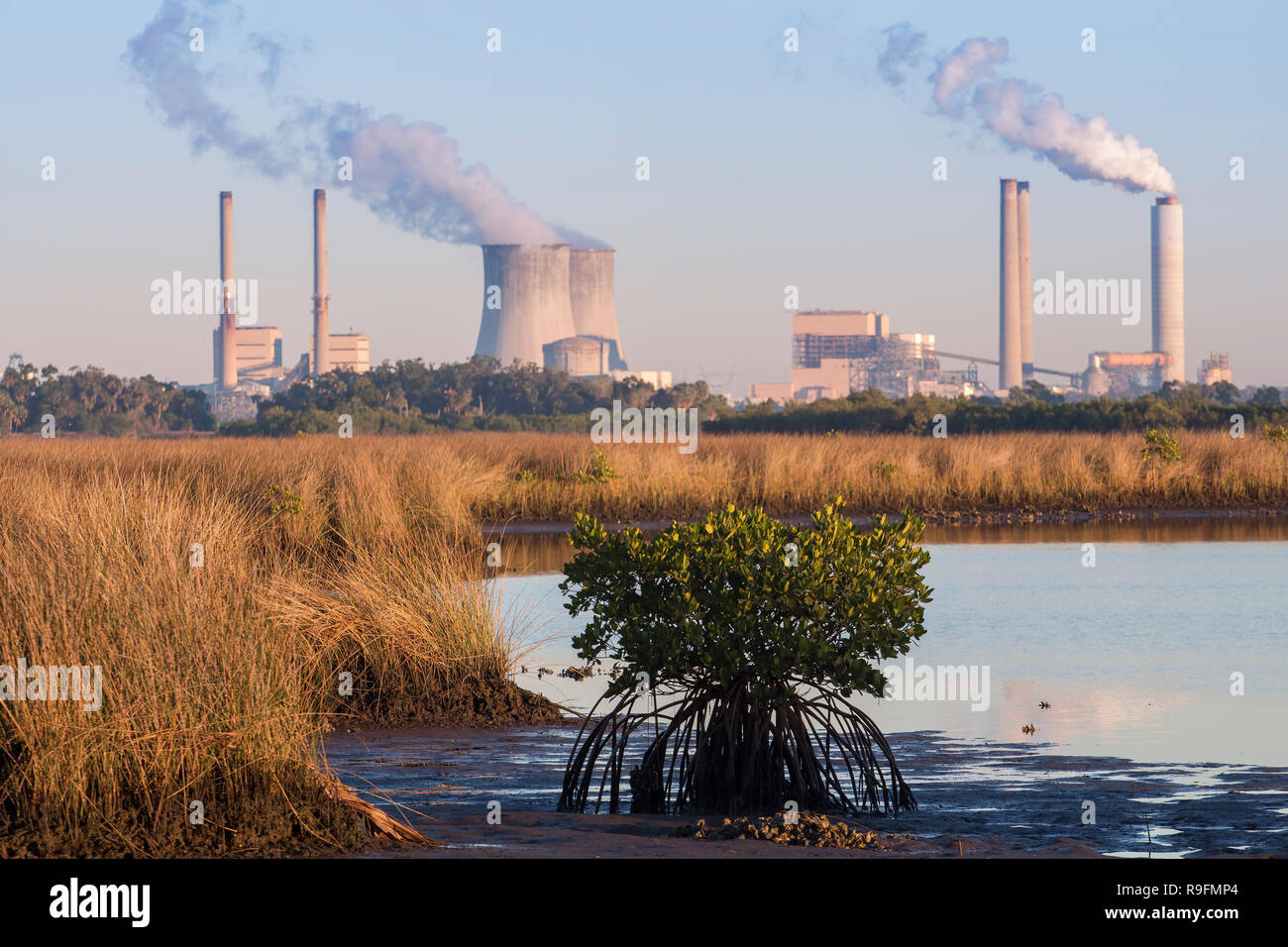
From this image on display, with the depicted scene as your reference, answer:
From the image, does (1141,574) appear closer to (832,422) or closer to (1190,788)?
(1190,788)

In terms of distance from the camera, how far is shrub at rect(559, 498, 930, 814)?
23.7ft

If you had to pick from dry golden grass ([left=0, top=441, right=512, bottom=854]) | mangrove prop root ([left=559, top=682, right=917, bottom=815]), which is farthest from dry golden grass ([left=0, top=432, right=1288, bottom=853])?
mangrove prop root ([left=559, top=682, right=917, bottom=815])

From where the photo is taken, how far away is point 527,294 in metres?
85.8

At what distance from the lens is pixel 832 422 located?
55.2 meters

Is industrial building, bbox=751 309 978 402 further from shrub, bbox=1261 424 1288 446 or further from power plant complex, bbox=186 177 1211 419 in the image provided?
shrub, bbox=1261 424 1288 446

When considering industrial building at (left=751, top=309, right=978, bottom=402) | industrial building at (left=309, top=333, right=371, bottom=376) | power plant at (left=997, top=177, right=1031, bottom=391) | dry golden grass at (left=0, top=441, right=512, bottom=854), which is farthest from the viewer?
industrial building at (left=751, top=309, right=978, bottom=402)

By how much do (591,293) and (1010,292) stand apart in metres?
44.2

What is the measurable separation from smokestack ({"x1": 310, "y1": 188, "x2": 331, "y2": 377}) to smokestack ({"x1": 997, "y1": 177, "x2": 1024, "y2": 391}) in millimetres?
50867

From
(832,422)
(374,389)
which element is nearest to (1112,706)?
(832,422)

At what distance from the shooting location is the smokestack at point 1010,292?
124m

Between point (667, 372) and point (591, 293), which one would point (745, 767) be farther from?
point (667, 372)

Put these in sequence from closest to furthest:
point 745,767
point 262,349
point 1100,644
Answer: point 745,767
point 1100,644
point 262,349

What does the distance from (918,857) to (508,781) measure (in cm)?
258

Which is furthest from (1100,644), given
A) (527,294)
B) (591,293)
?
(591,293)
